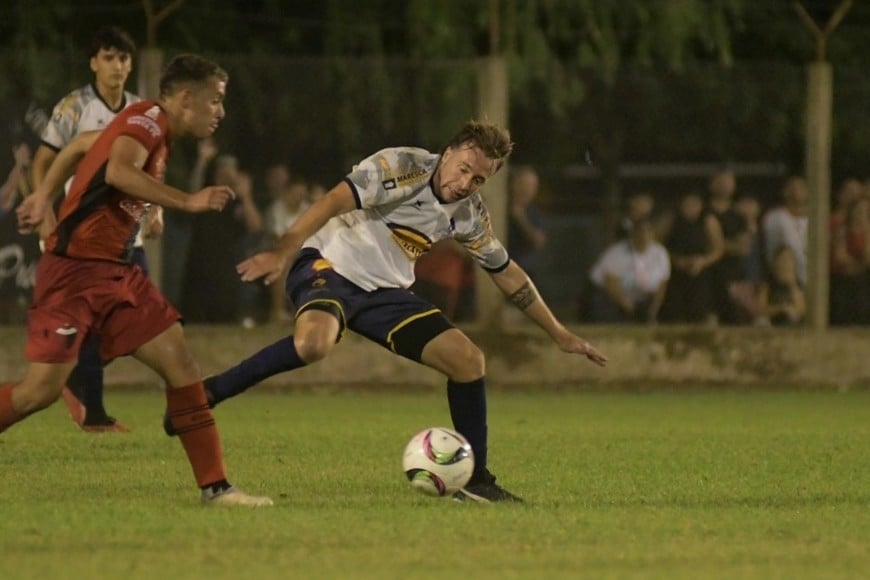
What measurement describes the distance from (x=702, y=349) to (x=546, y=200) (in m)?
1.95

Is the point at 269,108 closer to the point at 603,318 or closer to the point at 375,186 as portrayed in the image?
the point at 603,318

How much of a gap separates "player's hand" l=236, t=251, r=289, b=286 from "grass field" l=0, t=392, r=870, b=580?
98cm

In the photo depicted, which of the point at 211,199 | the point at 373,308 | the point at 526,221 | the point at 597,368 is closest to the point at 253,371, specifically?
the point at 373,308

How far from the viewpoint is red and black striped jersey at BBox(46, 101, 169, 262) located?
27.0 feet

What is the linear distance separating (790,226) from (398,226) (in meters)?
8.69

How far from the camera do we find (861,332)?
17.8 metres

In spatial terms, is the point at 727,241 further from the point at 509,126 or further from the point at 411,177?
the point at 411,177

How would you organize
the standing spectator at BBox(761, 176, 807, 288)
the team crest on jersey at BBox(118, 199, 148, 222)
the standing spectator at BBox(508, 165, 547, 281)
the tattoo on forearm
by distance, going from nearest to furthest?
the team crest on jersey at BBox(118, 199, 148, 222), the tattoo on forearm, the standing spectator at BBox(508, 165, 547, 281), the standing spectator at BBox(761, 176, 807, 288)

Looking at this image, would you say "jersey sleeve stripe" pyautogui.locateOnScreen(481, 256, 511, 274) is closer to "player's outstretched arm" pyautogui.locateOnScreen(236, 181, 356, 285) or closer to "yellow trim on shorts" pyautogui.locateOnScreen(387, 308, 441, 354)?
"yellow trim on shorts" pyautogui.locateOnScreen(387, 308, 441, 354)

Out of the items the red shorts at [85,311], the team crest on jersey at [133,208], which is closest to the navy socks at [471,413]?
the red shorts at [85,311]

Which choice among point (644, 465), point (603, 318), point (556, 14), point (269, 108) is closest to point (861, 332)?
point (603, 318)

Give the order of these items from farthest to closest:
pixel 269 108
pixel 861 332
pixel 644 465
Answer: pixel 861 332 < pixel 269 108 < pixel 644 465

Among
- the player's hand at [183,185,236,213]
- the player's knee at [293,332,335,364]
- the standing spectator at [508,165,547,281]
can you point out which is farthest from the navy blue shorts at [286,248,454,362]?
the standing spectator at [508,165,547,281]

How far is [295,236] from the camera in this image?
8.66 metres
